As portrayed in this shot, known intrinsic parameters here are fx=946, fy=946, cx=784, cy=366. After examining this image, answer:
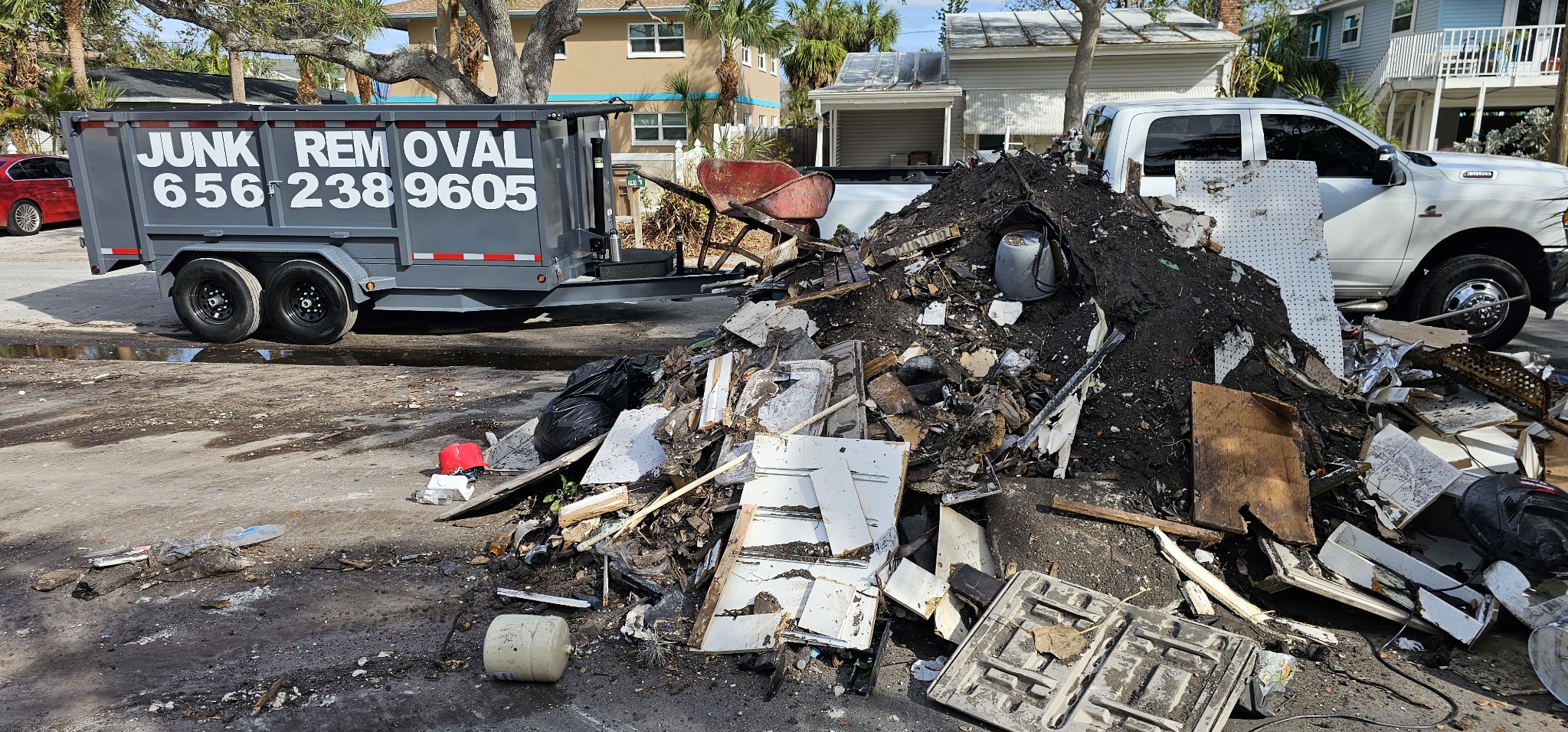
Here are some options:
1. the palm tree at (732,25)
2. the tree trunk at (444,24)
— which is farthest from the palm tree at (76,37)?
the palm tree at (732,25)

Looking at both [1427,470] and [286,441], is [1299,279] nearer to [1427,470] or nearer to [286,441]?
[1427,470]

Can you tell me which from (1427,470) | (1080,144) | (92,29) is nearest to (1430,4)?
(1080,144)

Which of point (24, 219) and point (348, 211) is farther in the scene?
point (24, 219)

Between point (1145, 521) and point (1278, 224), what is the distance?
344 cm

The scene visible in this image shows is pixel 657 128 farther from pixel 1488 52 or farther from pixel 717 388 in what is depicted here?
pixel 717 388

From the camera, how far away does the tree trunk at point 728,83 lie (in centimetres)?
2645

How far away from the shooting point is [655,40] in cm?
2800

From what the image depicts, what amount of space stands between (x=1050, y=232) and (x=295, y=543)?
16.4 feet

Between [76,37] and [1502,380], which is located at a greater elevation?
[76,37]

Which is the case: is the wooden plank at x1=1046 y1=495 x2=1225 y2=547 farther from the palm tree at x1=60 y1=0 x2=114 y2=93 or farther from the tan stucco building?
the palm tree at x1=60 y1=0 x2=114 y2=93

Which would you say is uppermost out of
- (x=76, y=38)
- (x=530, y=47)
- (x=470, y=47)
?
(x=76, y=38)

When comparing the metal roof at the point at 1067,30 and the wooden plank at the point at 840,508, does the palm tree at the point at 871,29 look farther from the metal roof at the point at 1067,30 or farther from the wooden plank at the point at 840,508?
the wooden plank at the point at 840,508

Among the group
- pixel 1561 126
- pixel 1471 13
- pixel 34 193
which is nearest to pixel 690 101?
pixel 34 193

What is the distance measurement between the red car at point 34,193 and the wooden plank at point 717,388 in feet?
61.6
